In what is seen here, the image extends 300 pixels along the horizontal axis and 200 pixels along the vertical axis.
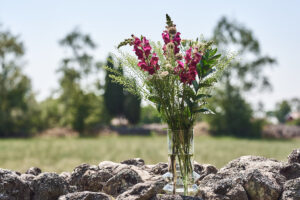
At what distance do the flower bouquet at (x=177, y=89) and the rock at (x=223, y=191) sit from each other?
10cm

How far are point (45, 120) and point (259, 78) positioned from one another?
14.8 metres

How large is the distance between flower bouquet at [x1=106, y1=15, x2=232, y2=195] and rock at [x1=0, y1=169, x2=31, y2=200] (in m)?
1.13

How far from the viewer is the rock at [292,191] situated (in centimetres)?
268

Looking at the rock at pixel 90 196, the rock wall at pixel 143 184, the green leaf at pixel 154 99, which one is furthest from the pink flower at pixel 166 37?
the rock at pixel 90 196

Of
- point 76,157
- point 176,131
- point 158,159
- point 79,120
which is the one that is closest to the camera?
point 176,131

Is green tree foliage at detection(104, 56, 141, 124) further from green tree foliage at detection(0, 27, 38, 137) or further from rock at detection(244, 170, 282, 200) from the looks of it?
rock at detection(244, 170, 282, 200)

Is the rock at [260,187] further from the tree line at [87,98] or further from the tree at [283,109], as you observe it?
the tree at [283,109]

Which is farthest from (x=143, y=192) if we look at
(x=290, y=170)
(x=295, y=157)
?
(x=295, y=157)

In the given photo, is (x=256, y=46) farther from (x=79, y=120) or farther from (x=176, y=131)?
(x=176, y=131)

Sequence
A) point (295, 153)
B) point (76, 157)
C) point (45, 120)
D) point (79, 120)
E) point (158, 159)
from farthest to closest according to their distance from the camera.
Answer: point (45, 120) → point (79, 120) → point (76, 157) → point (158, 159) → point (295, 153)

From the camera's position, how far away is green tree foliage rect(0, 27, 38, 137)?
22266mm

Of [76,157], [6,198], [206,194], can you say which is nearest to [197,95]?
[206,194]

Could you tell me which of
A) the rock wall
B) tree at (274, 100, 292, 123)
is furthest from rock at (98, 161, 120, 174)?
tree at (274, 100, 292, 123)

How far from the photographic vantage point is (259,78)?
25.1 meters
